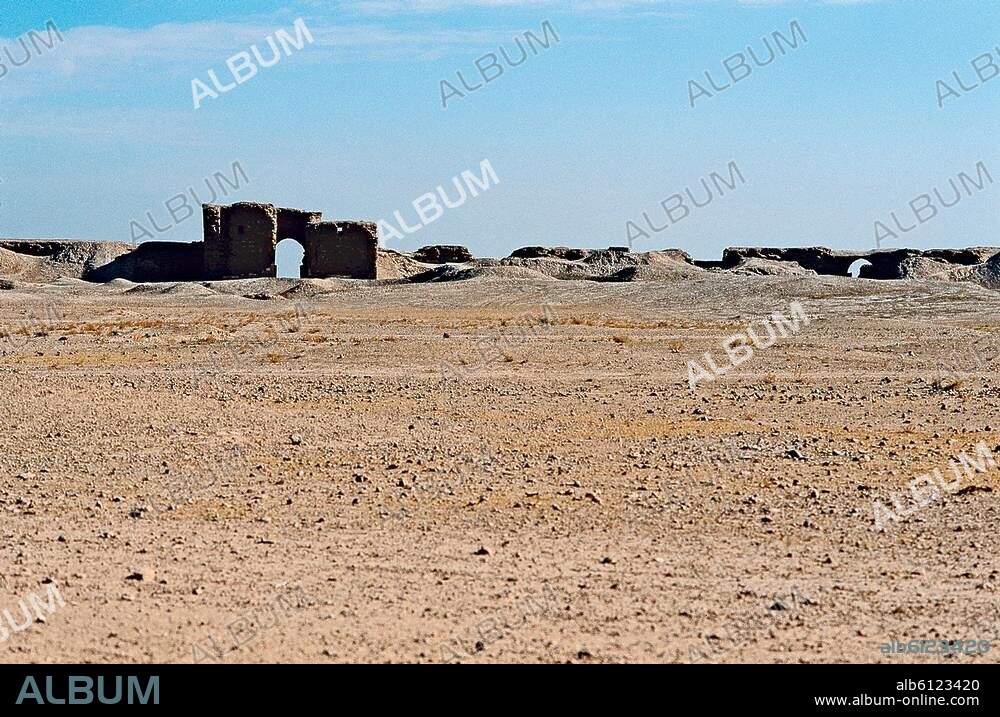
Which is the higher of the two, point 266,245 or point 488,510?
point 266,245

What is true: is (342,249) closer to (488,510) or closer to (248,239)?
(248,239)

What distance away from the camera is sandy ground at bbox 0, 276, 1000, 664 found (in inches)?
229

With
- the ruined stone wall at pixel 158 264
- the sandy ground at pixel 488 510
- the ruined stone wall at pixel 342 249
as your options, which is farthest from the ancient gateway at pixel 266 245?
the sandy ground at pixel 488 510

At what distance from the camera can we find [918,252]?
58.6 metres

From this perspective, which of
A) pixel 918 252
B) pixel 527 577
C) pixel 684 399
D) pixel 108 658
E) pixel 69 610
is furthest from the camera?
pixel 918 252

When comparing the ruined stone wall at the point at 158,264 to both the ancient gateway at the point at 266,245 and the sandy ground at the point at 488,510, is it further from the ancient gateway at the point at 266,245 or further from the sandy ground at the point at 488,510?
the sandy ground at the point at 488,510

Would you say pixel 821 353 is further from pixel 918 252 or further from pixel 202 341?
pixel 918 252

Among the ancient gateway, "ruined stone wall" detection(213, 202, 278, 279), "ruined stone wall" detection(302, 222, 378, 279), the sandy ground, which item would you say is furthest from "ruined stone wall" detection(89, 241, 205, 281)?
the sandy ground

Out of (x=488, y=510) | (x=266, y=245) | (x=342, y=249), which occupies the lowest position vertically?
(x=488, y=510)

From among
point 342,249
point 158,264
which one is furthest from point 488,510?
point 158,264

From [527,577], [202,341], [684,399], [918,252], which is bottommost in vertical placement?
[918,252]

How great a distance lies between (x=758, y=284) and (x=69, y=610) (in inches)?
1233

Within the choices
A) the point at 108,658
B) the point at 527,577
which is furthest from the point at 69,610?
the point at 527,577

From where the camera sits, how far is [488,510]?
830 cm
